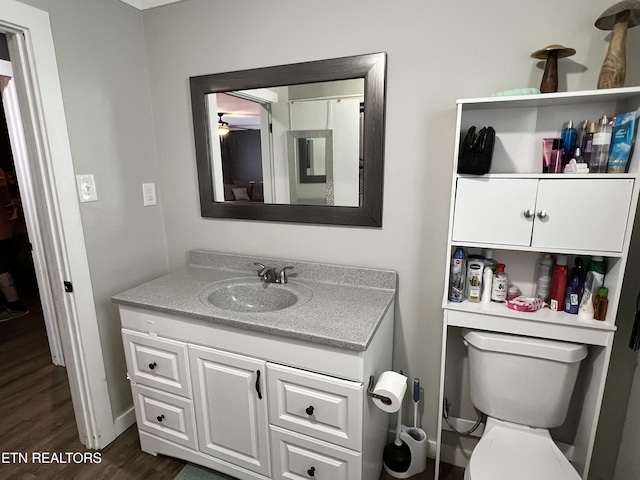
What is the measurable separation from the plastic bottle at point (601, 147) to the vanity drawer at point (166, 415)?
1.76 metres

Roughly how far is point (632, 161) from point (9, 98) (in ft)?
9.57

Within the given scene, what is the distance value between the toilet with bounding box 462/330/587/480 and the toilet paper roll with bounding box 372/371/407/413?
1.04 feet

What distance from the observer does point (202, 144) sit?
1.77 metres

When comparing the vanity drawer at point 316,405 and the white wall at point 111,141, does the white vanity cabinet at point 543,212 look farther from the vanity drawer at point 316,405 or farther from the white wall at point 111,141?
the white wall at point 111,141

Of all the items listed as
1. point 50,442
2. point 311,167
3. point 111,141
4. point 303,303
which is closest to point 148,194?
point 111,141

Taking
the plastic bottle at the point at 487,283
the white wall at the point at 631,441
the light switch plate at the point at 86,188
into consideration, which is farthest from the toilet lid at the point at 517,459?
the light switch plate at the point at 86,188

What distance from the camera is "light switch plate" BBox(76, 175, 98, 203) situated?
1.53m

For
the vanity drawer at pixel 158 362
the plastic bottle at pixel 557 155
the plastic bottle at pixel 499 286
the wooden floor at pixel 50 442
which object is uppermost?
the plastic bottle at pixel 557 155

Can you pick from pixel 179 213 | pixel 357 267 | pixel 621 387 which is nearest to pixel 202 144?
pixel 179 213

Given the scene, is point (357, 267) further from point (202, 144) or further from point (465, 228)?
point (202, 144)

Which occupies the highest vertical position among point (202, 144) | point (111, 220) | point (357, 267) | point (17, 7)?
point (17, 7)

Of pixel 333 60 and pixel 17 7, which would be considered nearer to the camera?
pixel 17 7

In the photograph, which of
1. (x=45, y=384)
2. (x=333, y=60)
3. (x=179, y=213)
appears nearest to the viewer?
(x=333, y=60)

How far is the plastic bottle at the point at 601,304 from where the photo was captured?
1.15m
